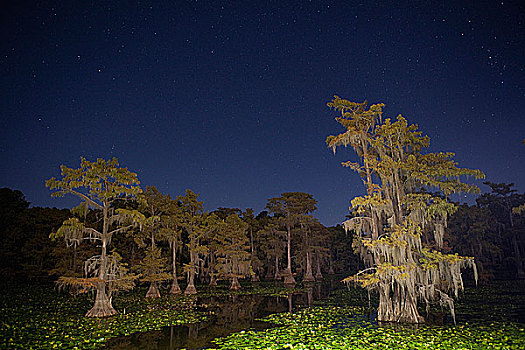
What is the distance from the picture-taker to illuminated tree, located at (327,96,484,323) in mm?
13453

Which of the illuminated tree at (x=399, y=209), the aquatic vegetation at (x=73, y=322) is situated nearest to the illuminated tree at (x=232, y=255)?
the aquatic vegetation at (x=73, y=322)

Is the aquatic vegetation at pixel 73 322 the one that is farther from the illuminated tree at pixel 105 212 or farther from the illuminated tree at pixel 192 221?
the illuminated tree at pixel 192 221

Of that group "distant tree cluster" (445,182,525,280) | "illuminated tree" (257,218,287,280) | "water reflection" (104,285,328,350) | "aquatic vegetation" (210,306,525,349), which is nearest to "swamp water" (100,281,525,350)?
"water reflection" (104,285,328,350)

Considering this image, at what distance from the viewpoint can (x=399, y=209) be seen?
14.9 m

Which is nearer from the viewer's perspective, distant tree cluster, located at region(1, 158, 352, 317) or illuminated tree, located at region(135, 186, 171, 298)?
distant tree cluster, located at region(1, 158, 352, 317)

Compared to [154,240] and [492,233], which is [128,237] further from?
[492,233]

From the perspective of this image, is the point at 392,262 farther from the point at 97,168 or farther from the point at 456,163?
the point at 97,168

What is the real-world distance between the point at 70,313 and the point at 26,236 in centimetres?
2581

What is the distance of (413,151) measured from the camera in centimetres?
1634

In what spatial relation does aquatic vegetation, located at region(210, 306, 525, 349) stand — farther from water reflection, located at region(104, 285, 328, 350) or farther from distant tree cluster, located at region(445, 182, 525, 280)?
distant tree cluster, located at region(445, 182, 525, 280)

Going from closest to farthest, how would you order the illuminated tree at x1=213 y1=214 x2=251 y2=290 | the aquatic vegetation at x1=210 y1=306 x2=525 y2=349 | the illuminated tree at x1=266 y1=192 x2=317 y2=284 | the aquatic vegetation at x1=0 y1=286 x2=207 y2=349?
the aquatic vegetation at x1=210 y1=306 x2=525 y2=349 < the aquatic vegetation at x1=0 y1=286 x2=207 y2=349 < the illuminated tree at x1=213 y1=214 x2=251 y2=290 < the illuminated tree at x1=266 y1=192 x2=317 y2=284

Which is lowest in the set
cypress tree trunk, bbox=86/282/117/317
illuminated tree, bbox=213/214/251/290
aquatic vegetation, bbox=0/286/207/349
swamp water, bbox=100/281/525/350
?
swamp water, bbox=100/281/525/350

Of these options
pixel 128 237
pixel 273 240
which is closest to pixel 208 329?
pixel 128 237

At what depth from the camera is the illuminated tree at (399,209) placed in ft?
44.1
